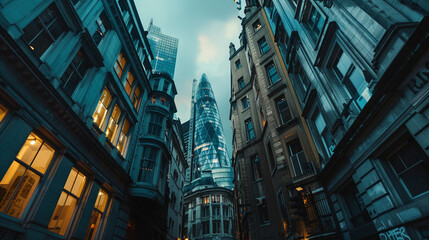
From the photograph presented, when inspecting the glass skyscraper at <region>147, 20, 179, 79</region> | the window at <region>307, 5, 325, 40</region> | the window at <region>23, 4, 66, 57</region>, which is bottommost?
the window at <region>23, 4, 66, 57</region>

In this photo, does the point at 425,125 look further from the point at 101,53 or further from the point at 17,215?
the point at 101,53

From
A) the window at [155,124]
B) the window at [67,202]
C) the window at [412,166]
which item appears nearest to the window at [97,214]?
the window at [67,202]

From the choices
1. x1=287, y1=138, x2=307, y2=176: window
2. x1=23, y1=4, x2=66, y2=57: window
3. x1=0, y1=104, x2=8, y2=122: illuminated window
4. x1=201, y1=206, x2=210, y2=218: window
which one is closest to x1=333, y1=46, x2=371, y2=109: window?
x1=287, y1=138, x2=307, y2=176: window

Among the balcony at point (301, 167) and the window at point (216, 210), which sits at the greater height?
the window at point (216, 210)

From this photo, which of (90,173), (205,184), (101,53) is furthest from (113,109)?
(205,184)

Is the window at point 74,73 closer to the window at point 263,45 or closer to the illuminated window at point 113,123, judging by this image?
the illuminated window at point 113,123

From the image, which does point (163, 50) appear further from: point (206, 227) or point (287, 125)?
point (287, 125)

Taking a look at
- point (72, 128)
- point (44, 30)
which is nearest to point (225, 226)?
point (72, 128)

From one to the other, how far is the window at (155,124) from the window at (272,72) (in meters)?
13.0

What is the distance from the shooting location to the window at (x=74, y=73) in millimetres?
11312

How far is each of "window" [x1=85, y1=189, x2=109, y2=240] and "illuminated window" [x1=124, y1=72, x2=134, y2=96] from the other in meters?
9.24

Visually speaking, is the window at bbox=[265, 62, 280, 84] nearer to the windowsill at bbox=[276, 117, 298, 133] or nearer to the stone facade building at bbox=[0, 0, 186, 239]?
the windowsill at bbox=[276, 117, 298, 133]

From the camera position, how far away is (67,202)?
10.4 m

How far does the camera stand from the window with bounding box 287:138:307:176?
14203 millimetres
